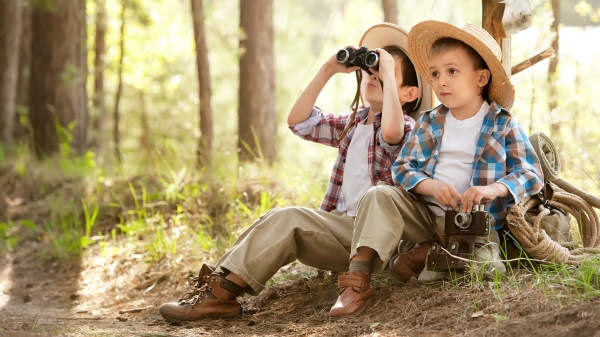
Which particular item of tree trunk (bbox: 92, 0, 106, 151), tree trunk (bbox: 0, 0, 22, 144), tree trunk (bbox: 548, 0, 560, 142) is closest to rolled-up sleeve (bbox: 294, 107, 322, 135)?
tree trunk (bbox: 548, 0, 560, 142)

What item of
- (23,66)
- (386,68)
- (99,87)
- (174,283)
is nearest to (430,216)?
(386,68)

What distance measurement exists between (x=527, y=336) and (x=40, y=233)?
16.8ft

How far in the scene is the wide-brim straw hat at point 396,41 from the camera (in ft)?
12.7

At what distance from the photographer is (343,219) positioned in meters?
3.67

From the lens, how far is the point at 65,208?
20.7 feet

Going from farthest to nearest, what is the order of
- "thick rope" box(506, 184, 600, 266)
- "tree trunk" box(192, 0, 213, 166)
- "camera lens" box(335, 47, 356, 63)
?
"tree trunk" box(192, 0, 213, 166), "camera lens" box(335, 47, 356, 63), "thick rope" box(506, 184, 600, 266)

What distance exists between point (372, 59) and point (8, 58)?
699 centimetres

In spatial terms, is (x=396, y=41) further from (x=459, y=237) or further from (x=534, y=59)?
(x=459, y=237)

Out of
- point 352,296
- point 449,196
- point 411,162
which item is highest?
point 411,162

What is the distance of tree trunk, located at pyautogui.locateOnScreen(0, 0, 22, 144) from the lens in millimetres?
8883

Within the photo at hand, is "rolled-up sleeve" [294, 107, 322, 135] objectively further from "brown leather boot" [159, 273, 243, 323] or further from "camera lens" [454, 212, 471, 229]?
"camera lens" [454, 212, 471, 229]

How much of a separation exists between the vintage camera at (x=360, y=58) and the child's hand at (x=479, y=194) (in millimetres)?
934

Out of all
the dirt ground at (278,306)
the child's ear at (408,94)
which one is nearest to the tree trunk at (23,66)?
the dirt ground at (278,306)

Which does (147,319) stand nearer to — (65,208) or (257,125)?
(65,208)
